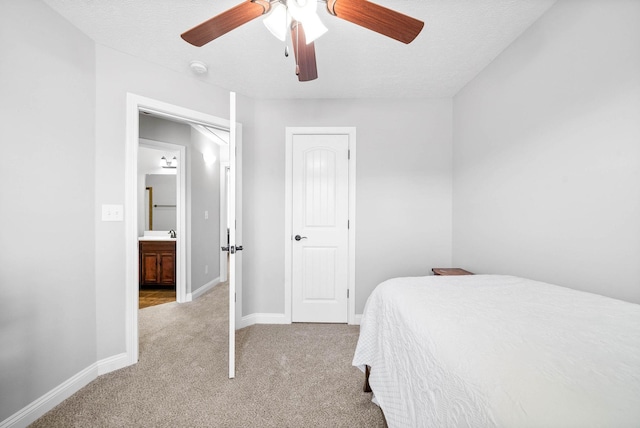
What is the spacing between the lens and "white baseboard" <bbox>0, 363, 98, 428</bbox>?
1257mm

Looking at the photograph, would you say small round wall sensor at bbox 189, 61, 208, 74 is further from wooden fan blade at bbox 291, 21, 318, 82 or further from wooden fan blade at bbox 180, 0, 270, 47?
wooden fan blade at bbox 291, 21, 318, 82

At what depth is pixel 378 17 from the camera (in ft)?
3.28

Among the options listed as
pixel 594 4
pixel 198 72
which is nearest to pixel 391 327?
pixel 594 4

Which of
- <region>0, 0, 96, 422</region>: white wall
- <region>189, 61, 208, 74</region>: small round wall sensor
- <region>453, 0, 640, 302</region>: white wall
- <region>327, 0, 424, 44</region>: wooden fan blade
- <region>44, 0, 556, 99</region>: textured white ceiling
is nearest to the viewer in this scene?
<region>327, 0, 424, 44</region>: wooden fan blade

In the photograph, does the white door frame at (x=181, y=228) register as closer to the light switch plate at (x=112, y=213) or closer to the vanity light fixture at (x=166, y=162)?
the vanity light fixture at (x=166, y=162)

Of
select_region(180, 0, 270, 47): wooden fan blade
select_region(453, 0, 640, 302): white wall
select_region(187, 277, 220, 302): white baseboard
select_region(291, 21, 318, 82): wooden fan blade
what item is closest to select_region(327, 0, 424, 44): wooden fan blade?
select_region(291, 21, 318, 82): wooden fan blade

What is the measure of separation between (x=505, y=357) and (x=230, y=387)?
5.46 ft

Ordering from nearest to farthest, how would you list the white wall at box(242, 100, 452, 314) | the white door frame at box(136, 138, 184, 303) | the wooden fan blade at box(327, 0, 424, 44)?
the wooden fan blade at box(327, 0, 424, 44) < the white wall at box(242, 100, 452, 314) < the white door frame at box(136, 138, 184, 303)

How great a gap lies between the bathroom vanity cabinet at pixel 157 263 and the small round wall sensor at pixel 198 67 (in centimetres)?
255

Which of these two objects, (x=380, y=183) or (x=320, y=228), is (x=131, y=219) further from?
(x=380, y=183)

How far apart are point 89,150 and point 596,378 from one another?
2715 mm

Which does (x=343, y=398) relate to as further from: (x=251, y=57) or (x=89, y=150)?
(x=251, y=57)

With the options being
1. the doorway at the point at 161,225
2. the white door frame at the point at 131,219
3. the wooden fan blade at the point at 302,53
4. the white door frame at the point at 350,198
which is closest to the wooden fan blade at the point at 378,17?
the wooden fan blade at the point at 302,53

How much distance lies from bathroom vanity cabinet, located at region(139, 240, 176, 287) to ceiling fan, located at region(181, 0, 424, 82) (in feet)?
10.5
